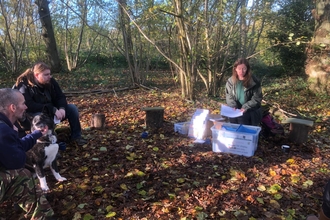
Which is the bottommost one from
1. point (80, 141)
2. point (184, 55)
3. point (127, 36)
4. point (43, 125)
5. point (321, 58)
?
point (80, 141)

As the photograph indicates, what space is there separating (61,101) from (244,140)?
9.50 ft

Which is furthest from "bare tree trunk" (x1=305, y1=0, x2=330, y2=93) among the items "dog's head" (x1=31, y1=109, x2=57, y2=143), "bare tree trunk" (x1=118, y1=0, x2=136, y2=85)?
"dog's head" (x1=31, y1=109, x2=57, y2=143)

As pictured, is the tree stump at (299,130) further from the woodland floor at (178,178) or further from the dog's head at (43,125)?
the dog's head at (43,125)

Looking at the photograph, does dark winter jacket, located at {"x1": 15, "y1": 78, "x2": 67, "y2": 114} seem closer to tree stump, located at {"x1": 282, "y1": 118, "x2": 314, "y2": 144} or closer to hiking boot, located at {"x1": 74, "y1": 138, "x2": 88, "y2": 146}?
hiking boot, located at {"x1": 74, "y1": 138, "x2": 88, "y2": 146}

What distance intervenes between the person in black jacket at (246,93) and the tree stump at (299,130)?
60 centimetres

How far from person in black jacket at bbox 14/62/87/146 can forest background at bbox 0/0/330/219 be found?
0.63m

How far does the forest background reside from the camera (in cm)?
300

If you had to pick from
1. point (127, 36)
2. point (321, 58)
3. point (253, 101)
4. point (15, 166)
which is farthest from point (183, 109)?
point (321, 58)

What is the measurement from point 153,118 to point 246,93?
69.3 inches

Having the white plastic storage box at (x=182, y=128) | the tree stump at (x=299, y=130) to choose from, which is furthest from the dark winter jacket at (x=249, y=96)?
the white plastic storage box at (x=182, y=128)

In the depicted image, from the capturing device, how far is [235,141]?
13.6 feet

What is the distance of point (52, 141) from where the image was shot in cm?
311

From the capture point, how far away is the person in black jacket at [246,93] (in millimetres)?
4688

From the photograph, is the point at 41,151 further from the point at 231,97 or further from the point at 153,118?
the point at 231,97
